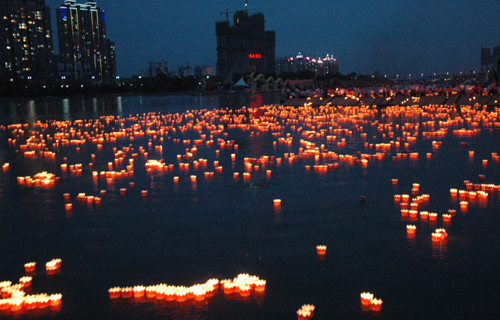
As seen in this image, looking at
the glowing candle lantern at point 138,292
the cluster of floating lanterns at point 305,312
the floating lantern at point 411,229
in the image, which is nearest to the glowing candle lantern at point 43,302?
the glowing candle lantern at point 138,292

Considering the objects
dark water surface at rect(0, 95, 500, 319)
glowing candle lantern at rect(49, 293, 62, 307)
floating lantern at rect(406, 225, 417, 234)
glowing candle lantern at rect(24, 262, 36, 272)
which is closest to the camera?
dark water surface at rect(0, 95, 500, 319)

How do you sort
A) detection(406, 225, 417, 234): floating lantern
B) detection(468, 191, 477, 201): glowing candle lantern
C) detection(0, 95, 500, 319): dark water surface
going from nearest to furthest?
detection(0, 95, 500, 319): dark water surface
detection(406, 225, 417, 234): floating lantern
detection(468, 191, 477, 201): glowing candle lantern

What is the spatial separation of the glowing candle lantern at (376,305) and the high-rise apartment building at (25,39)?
6950 inches

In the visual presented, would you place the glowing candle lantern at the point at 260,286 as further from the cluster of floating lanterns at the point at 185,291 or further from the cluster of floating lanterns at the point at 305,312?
the cluster of floating lanterns at the point at 305,312

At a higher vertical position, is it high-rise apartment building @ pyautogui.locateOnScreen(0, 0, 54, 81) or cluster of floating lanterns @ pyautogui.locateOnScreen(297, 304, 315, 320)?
high-rise apartment building @ pyautogui.locateOnScreen(0, 0, 54, 81)

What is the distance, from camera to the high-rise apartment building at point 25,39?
6880 inches

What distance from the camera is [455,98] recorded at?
112ft

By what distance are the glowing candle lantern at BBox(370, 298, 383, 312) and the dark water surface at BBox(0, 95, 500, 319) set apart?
0.20ft

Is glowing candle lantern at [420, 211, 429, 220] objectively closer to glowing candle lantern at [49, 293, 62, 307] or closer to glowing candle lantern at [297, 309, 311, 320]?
glowing candle lantern at [297, 309, 311, 320]

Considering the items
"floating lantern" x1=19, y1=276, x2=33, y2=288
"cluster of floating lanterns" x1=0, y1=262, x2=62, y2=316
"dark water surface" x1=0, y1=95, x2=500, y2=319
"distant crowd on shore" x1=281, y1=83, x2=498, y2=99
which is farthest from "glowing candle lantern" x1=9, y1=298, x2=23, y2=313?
"distant crowd on shore" x1=281, y1=83, x2=498, y2=99

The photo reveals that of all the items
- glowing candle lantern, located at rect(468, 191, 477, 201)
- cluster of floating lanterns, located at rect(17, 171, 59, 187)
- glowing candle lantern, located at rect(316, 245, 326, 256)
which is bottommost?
glowing candle lantern, located at rect(316, 245, 326, 256)

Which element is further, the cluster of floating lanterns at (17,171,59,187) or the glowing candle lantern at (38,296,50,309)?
the cluster of floating lanterns at (17,171,59,187)

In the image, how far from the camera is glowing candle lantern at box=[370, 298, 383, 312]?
14.1 ft

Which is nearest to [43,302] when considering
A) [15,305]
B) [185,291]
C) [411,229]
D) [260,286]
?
[15,305]
